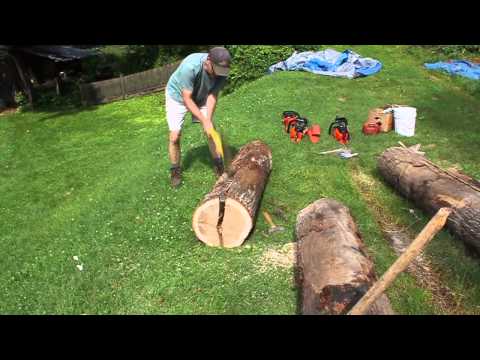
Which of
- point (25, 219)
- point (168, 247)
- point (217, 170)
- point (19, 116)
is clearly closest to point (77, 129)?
point (19, 116)

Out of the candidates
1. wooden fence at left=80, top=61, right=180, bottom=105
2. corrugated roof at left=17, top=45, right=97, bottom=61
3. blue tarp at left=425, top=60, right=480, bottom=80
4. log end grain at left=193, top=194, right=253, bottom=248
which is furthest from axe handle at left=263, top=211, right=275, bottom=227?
corrugated roof at left=17, top=45, right=97, bottom=61

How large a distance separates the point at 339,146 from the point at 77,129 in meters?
11.1

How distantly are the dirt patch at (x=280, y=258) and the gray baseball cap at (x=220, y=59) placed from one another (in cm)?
263

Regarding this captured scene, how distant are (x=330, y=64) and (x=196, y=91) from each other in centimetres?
986

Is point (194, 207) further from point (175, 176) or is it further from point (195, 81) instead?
point (195, 81)

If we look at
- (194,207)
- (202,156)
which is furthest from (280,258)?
(202,156)

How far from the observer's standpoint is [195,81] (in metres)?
6.23

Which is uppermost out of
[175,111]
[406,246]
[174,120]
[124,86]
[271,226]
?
[175,111]

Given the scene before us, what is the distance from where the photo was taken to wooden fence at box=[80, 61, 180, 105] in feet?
66.5

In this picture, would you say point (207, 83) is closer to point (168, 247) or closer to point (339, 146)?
point (168, 247)

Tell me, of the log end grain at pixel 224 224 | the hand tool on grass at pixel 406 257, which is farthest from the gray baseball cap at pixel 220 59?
the hand tool on grass at pixel 406 257

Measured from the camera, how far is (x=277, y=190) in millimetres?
6906

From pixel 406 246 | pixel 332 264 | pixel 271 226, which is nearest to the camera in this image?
pixel 332 264

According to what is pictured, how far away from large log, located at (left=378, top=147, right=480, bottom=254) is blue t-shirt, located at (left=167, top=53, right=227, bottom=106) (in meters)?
3.25
